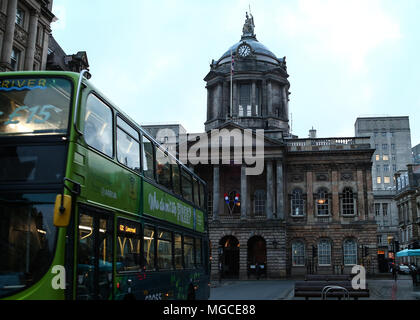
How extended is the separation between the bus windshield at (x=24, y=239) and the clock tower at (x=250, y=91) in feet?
167

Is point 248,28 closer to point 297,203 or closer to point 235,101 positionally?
point 235,101

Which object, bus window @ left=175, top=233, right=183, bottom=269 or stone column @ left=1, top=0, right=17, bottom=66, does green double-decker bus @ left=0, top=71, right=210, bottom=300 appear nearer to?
bus window @ left=175, top=233, right=183, bottom=269

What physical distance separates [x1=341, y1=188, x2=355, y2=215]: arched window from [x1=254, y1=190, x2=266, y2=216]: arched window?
826cm

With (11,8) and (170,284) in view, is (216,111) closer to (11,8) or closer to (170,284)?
(11,8)

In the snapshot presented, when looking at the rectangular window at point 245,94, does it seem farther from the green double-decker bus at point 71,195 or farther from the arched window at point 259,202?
the green double-decker bus at point 71,195

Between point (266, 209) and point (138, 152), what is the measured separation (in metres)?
39.5

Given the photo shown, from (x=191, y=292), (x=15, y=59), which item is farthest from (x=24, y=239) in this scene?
(x=15, y=59)

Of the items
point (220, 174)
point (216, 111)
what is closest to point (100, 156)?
point (220, 174)

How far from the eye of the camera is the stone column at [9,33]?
1007 inches

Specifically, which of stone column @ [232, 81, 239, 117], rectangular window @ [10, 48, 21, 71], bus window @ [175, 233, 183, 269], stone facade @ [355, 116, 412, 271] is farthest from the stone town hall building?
stone facade @ [355, 116, 412, 271]

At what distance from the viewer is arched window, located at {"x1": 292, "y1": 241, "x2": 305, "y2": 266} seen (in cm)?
4905

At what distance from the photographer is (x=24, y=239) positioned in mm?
6641

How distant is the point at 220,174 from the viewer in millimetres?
52250

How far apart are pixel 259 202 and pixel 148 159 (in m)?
40.8
